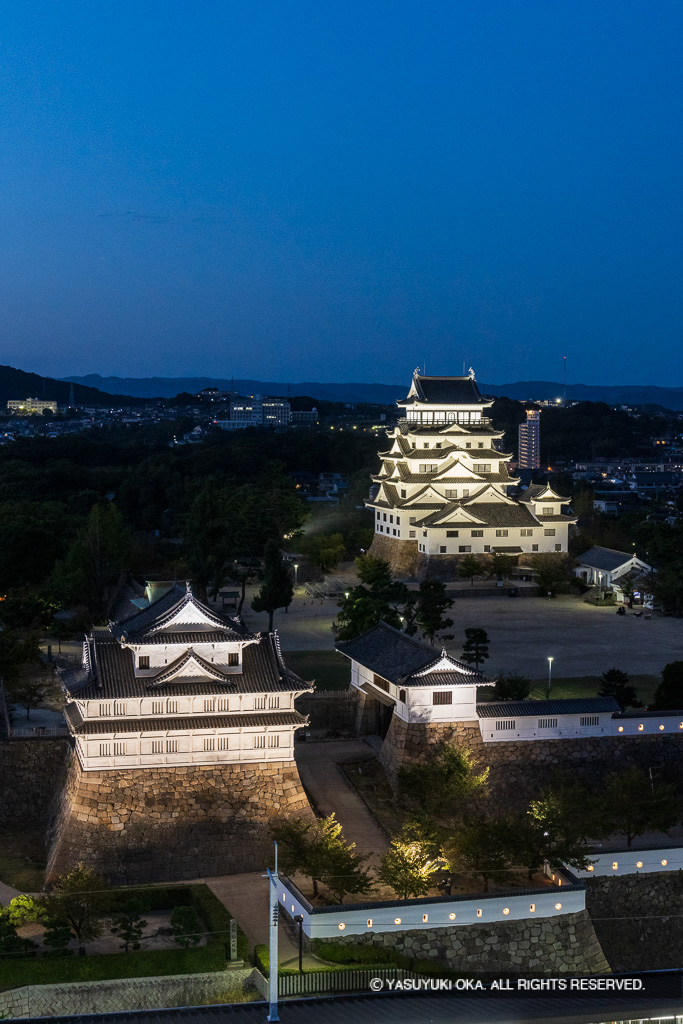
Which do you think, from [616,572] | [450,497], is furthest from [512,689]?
[450,497]

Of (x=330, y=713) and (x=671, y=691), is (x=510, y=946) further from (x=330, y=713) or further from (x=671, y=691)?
(x=671, y=691)

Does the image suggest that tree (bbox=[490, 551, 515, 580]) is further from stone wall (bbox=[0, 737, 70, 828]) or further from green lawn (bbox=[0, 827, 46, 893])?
green lawn (bbox=[0, 827, 46, 893])

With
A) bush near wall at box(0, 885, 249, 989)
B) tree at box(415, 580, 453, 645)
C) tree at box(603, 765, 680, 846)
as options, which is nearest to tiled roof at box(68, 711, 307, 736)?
bush near wall at box(0, 885, 249, 989)

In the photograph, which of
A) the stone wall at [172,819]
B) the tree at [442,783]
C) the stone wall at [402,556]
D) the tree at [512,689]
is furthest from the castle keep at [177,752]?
the stone wall at [402,556]

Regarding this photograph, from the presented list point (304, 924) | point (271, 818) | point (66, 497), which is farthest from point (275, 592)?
point (66, 497)

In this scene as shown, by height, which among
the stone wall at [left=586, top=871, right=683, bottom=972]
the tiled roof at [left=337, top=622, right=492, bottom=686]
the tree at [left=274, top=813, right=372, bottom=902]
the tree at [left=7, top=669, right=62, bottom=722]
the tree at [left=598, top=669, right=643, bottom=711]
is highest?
the tiled roof at [left=337, top=622, right=492, bottom=686]

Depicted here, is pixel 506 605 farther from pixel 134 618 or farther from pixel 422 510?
pixel 134 618

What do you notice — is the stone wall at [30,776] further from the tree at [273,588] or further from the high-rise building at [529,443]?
the high-rise building at [529,443]
